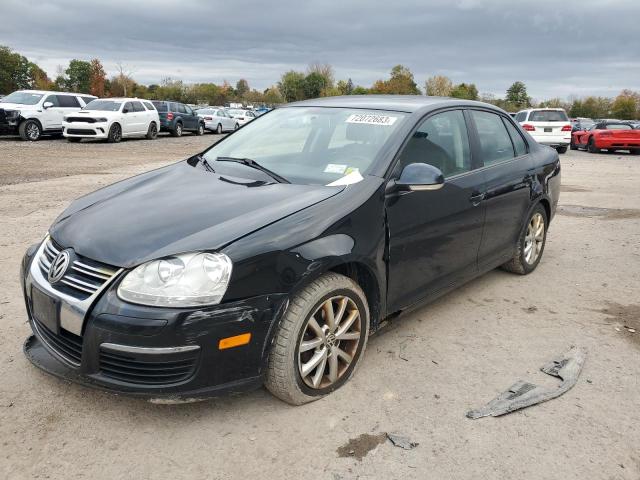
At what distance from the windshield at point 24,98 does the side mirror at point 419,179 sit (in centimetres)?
2027

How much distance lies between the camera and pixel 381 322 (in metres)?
3.52

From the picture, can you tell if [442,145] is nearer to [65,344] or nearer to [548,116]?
[65,344]

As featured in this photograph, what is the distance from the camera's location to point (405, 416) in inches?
113

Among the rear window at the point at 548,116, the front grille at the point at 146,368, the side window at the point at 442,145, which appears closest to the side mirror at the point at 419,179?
the side window at the point at 442,145

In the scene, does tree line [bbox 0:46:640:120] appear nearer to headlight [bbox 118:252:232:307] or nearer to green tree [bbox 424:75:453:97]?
green tree [bbox 424:75:453:97]

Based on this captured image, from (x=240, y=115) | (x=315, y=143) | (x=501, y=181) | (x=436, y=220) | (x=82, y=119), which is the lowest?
(x=240, y=115)

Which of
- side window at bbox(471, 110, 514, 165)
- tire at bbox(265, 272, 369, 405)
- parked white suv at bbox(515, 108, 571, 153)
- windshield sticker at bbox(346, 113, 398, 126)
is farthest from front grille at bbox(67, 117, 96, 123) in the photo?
tire at bbox(265, 272, 369, 405)

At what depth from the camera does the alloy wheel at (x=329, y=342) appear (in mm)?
2885

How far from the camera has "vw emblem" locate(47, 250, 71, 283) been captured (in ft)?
8.89

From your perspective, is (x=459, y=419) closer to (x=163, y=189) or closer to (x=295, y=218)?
(x=295, y=218)

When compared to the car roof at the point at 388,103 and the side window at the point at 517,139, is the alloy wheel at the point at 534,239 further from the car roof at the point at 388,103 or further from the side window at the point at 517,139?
the car roof at the point at 388,103

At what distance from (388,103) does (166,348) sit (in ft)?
7.88

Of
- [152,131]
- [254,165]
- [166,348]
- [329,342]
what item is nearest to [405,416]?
[329,342]

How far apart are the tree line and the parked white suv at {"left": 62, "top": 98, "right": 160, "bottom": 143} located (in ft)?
209
